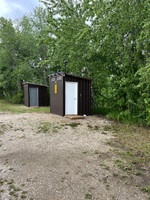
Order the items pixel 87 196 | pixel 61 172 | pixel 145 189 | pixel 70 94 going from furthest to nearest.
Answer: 1. pixel 70 94
2. pixel 61 172
3. pixel 145 189
4. pixel 87 196

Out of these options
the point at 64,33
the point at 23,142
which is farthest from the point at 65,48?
the point at 23,142

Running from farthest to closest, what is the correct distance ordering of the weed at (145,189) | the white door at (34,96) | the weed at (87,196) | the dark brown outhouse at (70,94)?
the white door at (34,96) < the dark brown outhouse at (70,94) < the weed at (145,189) < the weed at (87,196)

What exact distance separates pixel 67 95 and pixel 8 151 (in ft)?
16.1

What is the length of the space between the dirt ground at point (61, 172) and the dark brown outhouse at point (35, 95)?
922 cm

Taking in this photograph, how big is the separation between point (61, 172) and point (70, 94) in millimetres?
5745

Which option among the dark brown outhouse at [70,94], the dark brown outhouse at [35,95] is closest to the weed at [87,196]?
the dark brown outhouse at [70,94]

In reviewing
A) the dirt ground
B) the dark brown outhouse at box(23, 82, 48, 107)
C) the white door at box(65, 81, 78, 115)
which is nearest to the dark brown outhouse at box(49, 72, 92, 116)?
the white door at box(65, 81, 78, 115)

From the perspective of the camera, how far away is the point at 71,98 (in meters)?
8.06

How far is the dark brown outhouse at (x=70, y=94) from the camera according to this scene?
7852 mm

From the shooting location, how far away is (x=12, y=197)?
184 centimetres

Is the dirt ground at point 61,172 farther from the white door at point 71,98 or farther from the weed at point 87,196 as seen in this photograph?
the white door at point 71,98

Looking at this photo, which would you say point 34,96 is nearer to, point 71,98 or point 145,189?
point 71,98

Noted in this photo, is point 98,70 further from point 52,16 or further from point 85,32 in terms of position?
point 52,16

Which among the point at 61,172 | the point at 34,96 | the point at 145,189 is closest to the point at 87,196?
the point at 61,172
